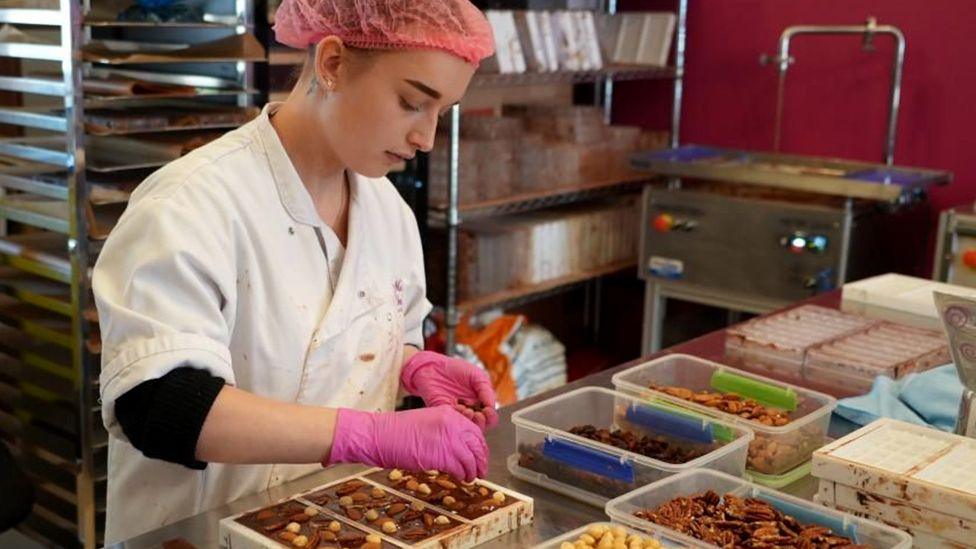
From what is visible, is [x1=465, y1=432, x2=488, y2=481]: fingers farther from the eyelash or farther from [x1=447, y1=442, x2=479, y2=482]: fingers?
the eyelash

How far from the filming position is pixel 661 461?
1530mm

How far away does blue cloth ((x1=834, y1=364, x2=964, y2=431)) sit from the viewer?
1.82 meters

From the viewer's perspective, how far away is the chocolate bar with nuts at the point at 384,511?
4.38 feet

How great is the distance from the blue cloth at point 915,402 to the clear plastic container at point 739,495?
1.41ft

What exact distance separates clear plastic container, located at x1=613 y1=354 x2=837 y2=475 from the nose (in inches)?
22.3

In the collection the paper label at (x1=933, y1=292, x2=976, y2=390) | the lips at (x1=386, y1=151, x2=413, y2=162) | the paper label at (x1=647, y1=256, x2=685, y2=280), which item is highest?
the lips at (x1=386, y1=151, x2=413, y2=162)

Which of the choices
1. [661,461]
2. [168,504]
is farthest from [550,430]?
[168,504]

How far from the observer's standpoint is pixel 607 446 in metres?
1.54

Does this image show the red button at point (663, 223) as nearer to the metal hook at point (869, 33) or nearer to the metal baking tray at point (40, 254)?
the metal hook at point (869, 33)

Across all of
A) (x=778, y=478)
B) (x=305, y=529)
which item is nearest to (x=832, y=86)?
(x=778, y=478)

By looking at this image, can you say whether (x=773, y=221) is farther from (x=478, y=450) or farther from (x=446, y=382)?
(x=478, y=450)

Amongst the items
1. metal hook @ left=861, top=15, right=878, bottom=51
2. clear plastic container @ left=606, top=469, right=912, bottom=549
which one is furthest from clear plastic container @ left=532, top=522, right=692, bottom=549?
metal hook @ left=861, top=15, right=878, bottom=51

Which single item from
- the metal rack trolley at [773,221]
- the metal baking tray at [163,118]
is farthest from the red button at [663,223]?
the metal baking tray at [163,118]

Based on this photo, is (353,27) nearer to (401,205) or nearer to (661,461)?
(401,205)
